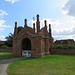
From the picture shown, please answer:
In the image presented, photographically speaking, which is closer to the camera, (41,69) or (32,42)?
(41,69)

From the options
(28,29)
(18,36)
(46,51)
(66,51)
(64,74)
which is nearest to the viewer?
(64,74)

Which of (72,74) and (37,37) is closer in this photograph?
(72,74)

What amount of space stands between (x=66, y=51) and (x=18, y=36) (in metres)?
13.2

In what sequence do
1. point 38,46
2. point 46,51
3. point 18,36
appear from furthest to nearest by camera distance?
point 46,51 → point 18,36 → point 38,46

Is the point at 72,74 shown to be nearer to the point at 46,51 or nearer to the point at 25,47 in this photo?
the point at 46,51

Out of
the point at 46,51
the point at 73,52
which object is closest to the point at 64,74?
the point at 46,51

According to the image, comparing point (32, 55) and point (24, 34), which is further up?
point (24, 34)

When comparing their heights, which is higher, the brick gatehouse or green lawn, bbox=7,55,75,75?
the brick gatehouse

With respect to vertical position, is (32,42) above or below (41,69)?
above

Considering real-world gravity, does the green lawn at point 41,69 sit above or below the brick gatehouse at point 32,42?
below

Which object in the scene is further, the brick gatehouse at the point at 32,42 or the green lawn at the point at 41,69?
the brick gatehouse at the point at 32,42

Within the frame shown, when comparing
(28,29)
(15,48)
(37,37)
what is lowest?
(15,48)

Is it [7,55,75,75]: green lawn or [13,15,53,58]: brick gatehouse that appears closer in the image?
[7,55,75,75]: green lawn

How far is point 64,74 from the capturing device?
22.3ft
